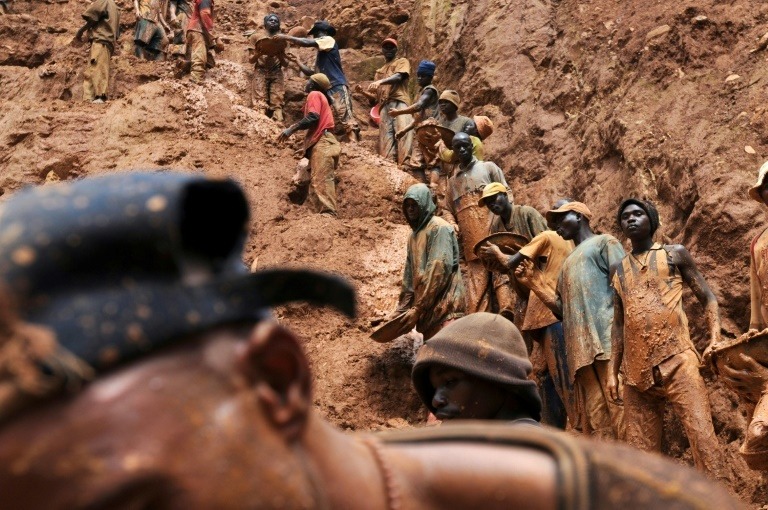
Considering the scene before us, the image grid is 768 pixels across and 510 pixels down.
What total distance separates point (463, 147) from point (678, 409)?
4.84 meters

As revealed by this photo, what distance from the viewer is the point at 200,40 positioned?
1778 cm

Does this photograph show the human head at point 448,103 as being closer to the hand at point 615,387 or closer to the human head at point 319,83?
the human head at point 319,83

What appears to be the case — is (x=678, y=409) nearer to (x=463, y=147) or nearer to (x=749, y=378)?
(x=749, y=378)

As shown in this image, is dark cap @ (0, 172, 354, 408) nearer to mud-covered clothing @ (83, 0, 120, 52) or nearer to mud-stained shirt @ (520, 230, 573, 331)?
mud-stained shirt @ (520, 230, 573, 331)

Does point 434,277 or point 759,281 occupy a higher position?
point 759,281

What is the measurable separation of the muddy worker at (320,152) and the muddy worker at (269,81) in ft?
7.72

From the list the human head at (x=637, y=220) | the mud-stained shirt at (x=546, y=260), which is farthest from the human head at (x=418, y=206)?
the human head at (x=637, y=220)

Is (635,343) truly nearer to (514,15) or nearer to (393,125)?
(393,125)

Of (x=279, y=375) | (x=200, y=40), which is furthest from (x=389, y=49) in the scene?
(x=279, y=375)

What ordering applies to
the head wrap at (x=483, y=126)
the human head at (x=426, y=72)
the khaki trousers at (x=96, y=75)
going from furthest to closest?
A: the khaki trousers at (x=96, y=75), the human head at (x=426, y=72), the head wrap at (x=483, y=126)

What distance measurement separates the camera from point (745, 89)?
12.8 metres

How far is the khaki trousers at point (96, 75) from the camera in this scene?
1739 cm

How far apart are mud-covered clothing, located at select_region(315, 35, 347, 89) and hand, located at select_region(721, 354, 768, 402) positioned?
37.5 ft

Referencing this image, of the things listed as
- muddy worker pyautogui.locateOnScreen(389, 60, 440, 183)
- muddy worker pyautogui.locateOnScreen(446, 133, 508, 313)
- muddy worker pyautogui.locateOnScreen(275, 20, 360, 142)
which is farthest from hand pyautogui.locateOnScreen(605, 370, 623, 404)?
muddy worker pyautogui.locateOnScreen(275, 20, 360, 142)
